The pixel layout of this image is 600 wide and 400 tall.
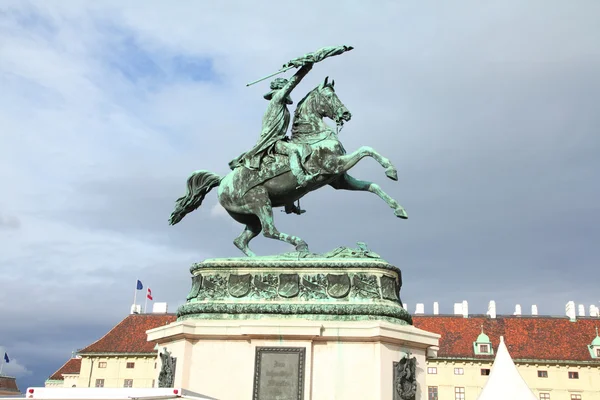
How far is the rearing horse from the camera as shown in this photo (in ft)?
47.8

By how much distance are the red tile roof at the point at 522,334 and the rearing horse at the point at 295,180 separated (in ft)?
191

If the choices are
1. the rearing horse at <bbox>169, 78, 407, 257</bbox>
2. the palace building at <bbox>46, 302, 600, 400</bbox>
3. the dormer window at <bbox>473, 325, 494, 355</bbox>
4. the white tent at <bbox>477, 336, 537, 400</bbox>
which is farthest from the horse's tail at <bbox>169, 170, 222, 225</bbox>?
the dormer window at <bbox>473, 325, 494, 355</bbox>

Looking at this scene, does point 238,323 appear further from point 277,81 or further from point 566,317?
point 566,317

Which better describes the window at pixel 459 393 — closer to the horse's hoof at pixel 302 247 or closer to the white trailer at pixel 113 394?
the horse's hoof at pixel 302 247

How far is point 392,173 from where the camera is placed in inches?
565

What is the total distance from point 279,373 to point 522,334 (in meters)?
64.4

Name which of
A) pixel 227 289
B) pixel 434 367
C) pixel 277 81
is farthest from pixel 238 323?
pixel 434 367

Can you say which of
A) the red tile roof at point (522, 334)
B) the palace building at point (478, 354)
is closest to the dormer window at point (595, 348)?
the palace building at point (478, 354)

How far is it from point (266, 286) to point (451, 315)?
67398 millimetres

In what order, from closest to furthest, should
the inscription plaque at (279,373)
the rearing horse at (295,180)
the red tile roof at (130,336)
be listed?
the inscription plaque at (279,373)
the rearing horse at (295,180)
the red tile roof at (130,336)

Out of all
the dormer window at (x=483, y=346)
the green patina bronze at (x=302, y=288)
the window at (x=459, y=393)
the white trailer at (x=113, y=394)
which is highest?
the dormer window at (x=483, y=346)

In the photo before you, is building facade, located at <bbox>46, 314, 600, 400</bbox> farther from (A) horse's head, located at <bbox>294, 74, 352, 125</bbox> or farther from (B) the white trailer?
(B) the white trailer

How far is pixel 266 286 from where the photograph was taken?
536 inches

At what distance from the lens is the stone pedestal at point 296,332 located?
1267 cm
